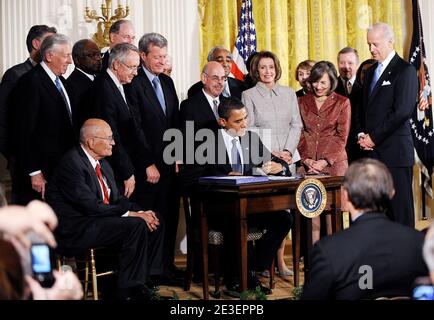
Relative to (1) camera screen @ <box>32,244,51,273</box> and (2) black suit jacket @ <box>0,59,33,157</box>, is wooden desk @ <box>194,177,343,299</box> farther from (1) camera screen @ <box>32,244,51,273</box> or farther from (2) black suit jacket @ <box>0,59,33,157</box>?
Result: (1) camera screen @ <box>32,244,51,273</box>

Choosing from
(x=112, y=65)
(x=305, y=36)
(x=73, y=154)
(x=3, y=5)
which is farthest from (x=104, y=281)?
(x=305, y=36)

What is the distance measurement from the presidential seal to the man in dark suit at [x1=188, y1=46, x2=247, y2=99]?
4.49ft

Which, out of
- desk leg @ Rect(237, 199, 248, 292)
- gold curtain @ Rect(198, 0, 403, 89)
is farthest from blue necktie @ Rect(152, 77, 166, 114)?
gold curtain @ Rect(198, 0, 403, 89)

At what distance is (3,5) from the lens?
6.91 meters

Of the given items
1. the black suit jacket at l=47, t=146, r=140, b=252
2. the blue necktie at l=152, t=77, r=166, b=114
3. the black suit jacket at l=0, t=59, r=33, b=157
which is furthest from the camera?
the blue necktie at l=152, t=77, r=166, b=114

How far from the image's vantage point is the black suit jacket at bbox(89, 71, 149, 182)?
221 inches

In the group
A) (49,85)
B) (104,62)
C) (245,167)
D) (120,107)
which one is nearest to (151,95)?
(120,107)

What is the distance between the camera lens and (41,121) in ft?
17.9

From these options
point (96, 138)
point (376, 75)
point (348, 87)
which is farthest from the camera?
point (348, 87)

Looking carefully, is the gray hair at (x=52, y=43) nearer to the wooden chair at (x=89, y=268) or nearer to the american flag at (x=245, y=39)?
the wooden chair at (x=89, y=268)

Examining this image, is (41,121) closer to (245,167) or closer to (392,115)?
(245,167)

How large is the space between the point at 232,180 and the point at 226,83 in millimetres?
1490

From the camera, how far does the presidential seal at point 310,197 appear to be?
5.20 meters

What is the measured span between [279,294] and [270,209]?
2.32 ft
